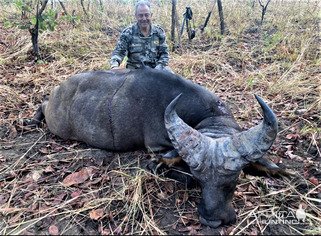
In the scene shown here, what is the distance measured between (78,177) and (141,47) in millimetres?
2943

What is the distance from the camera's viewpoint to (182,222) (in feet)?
10.8

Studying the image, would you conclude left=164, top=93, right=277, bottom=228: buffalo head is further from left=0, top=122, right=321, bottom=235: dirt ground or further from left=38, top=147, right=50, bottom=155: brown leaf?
left=38, top=147, right=50, bottom=155: brown leaf

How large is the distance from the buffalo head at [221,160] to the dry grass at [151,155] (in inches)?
7.2

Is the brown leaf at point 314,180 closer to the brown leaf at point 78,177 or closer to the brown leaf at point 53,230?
the brown leaf at point 78,177

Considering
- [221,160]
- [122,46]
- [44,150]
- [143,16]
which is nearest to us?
[221,160]

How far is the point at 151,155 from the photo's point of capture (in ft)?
14.0

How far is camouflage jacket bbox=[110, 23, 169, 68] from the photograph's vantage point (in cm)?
611

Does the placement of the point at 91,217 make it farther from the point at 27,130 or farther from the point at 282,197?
the point at 27,130

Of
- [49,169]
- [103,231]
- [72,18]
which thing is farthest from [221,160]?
[72,18]

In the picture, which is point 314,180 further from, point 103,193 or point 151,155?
point 103,193

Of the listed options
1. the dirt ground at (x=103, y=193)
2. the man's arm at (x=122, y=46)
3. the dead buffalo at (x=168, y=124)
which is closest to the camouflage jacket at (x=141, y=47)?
the man's arm at (x=122, y=46)

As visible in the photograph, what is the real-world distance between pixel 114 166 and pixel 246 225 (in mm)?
1751

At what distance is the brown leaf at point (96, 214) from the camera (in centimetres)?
334

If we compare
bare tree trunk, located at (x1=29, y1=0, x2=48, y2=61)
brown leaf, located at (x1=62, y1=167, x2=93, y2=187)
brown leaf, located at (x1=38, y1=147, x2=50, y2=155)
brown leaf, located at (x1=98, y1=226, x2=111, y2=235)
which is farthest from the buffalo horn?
bare tree trunk, located at (x1=29, y1=0, x2=48, y2=61)
